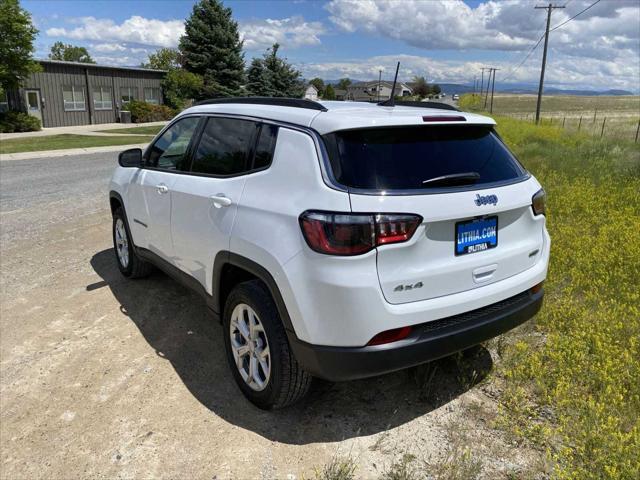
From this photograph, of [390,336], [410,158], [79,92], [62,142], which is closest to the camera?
[390,336]

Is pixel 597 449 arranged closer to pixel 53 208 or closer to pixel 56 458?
pixel 56 458

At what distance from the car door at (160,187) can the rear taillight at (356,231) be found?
5.93 ft

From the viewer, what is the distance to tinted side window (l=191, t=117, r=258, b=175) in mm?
3186

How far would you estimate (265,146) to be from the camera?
301 cm

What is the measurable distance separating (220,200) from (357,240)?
3.81 feet

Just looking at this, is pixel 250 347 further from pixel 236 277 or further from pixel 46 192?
pixel 46 192

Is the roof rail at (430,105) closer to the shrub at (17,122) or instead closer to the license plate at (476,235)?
the license plate at (476,235)

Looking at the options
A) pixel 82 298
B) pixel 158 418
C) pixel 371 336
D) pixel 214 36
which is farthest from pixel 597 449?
pixel 214 36

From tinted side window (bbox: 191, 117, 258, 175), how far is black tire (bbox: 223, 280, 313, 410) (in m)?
0.78

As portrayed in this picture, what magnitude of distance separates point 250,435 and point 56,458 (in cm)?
108

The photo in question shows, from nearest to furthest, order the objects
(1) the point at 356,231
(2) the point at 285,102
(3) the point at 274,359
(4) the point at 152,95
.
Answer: (1) the point at 356,231 < (3) the point at 274,359 < (2) the point at 285,102 < (4) the point at 152,95

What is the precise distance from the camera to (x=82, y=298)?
4.90 m

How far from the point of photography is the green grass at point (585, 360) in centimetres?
268

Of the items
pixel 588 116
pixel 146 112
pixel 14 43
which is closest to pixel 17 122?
pixel 14 43
